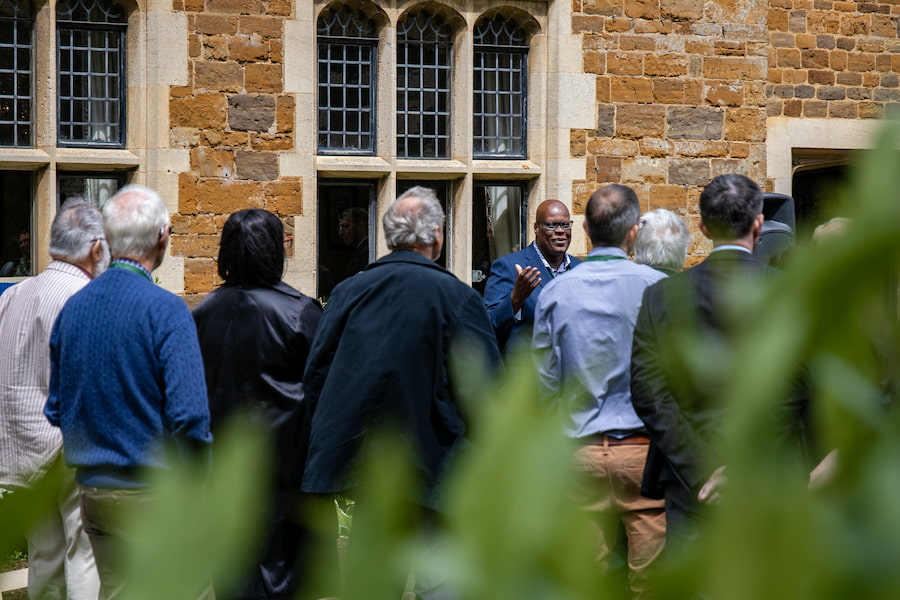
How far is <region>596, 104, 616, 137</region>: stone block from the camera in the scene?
26.6 feet

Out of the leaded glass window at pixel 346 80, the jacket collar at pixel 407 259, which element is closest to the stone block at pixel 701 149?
the leaded glass window at pixel 346 80

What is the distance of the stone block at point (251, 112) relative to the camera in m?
7.23

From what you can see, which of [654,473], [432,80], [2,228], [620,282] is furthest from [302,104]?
[654,473]

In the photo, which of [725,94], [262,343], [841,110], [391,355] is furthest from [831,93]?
[391,355]

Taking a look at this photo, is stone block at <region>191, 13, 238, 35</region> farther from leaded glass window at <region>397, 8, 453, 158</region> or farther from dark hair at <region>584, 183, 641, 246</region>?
dark hair at <region>584, 183, 641, 246</region>

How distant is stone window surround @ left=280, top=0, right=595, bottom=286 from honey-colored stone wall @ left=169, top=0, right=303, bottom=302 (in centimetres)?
11

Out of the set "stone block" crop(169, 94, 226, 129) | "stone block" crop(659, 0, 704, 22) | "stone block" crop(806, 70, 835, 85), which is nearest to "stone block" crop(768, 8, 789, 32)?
"stone block" crop(806, 70, 835, 85)

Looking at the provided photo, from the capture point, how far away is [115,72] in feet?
23.9

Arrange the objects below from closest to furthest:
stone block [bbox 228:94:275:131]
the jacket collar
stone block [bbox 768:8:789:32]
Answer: the jacket collar < stone block [bbox 228:94:275:131] < stone block [bbox 768:8:789:32]

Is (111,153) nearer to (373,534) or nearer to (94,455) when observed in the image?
(94,455)

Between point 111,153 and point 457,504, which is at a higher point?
point 111,153

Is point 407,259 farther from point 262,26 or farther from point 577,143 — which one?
point 577,143

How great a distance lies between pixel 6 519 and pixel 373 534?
10 centimetres

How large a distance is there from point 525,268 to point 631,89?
128 inches
